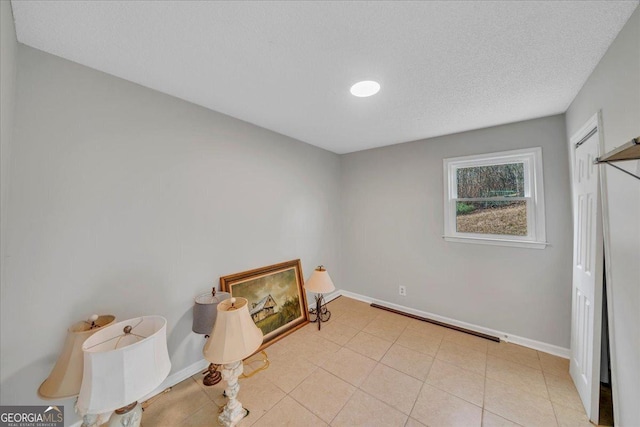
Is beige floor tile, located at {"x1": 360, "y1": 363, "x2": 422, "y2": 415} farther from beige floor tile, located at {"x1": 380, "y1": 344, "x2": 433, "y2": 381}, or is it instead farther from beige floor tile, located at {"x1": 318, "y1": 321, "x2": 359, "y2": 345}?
beige floor tile, located at {"x1": 318, "y1": 321, "x2": 359, "y2": 345}

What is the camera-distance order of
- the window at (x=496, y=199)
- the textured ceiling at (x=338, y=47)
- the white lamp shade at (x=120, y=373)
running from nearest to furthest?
the white lamp shade at (x=120, y=373), the textured ceiling at (x=338, y=47), the window at (x=496, y=199)

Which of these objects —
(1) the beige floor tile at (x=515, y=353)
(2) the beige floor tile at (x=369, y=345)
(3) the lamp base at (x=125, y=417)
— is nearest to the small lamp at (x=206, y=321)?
(3) the lamp base at (x=125, y=417)

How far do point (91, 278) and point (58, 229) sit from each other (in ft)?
A: 1.16

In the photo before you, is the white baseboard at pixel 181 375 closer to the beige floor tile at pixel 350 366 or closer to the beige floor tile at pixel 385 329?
the beige floor tile at pixel 350 366

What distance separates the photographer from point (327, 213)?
3426mm

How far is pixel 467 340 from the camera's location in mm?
2379

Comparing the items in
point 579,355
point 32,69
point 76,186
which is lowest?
point 579,355

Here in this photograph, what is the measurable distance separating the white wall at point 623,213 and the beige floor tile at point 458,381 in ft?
2.30

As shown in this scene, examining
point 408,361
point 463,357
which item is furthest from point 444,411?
point 463,357

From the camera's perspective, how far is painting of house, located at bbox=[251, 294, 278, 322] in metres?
2.31

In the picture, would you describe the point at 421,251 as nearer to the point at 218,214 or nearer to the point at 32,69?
the point at 218,214

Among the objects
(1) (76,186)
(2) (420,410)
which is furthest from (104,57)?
(2) (420,410)

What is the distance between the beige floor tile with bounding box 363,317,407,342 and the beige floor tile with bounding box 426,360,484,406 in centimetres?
52

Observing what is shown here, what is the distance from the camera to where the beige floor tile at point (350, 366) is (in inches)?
74.4
